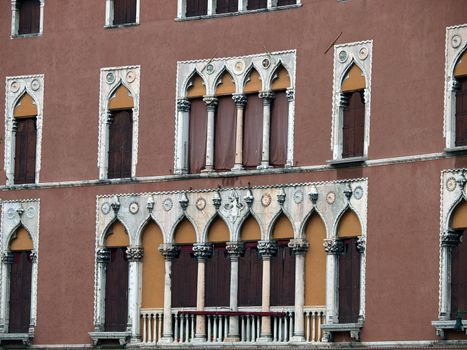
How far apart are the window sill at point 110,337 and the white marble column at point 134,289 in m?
0.17

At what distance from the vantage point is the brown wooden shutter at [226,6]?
179ft

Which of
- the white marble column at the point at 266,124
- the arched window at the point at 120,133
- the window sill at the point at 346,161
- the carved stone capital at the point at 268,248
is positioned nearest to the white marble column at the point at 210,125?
the white marble column at the point at 266,124

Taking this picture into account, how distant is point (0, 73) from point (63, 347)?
7.44 m

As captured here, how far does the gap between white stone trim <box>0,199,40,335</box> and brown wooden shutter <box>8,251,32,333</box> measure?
0.49ft

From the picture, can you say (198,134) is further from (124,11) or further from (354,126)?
(354,126)

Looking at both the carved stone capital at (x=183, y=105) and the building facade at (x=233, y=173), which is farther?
the carved stone capital at (x=183, y=105)

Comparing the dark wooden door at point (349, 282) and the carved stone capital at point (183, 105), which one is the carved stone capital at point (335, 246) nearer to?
the dark wooden door at point (349, 282)

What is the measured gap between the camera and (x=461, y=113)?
4959cm

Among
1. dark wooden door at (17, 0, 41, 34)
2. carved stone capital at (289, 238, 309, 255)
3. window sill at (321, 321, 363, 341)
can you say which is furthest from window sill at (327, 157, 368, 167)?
dark wooden door at (17, 0, 41, 34)

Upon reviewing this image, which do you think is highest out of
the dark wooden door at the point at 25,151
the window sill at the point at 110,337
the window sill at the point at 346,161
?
the dark wooden door at the point at 25,151

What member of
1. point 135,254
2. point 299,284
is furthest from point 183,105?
point 299,284

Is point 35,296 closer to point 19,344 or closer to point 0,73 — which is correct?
point 19,344

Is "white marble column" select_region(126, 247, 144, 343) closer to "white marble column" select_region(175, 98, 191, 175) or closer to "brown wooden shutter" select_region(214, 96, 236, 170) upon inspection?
"white marble column" select_region(175, 98, 191, 175)

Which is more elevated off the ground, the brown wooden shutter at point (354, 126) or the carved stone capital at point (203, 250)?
the brown wooden shutter at point (354, 126)
